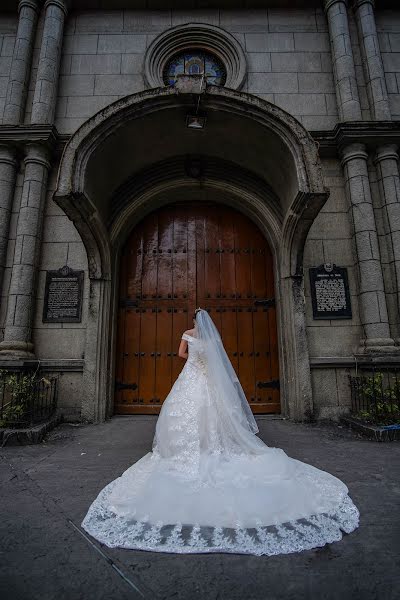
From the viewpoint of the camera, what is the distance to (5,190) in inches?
226

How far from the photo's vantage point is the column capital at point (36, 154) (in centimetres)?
578

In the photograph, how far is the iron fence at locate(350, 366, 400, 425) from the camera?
4426 millimetres

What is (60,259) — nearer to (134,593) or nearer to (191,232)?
(191,232)

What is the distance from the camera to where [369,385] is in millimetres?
4719

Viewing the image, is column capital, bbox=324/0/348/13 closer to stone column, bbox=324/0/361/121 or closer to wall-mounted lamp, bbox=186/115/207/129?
stone column, bbox=324/0/361/121

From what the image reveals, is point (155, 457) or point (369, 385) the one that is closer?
point (155, 457)

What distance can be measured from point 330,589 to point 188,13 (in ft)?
30.4

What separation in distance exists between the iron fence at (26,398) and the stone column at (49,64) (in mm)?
4542

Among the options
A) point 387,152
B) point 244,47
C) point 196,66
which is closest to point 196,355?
point 387,152

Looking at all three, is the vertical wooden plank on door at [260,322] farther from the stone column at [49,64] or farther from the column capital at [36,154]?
the stone column at [49,64]

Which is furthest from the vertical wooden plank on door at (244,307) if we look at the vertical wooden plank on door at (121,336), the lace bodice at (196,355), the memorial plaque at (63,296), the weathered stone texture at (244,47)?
the memorial plaque at (63,296)

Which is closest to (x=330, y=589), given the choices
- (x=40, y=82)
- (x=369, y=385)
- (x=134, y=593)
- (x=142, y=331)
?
(x=134, y=593)

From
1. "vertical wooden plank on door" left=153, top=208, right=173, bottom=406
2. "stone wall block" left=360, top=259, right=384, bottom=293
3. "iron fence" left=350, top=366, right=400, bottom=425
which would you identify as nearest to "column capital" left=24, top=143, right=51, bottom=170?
"vertical wooden plank on door" left=153, top=208, right=173, bottom=406

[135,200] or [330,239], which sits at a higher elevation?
[135,200]
